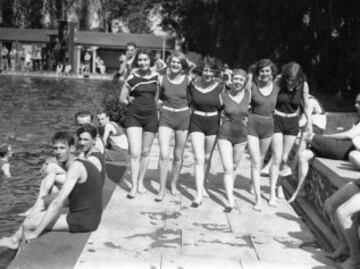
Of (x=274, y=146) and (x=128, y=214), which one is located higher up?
(x=274, y=146)

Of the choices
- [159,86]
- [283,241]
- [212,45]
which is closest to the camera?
[283,241]

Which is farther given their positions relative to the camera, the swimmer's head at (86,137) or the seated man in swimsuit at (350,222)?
the swimmer's head at (86,137)

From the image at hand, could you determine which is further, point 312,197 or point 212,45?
point 212,45

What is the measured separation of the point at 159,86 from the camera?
7.14 meters

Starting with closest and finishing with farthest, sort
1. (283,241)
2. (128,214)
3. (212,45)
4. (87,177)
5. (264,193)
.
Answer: (87,177) → (283,241) → (128,214) → (264,193) → (212,45)

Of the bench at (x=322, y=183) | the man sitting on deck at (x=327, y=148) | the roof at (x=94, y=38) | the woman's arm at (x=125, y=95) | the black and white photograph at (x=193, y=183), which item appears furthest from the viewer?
the roof at (x=94, y=38)

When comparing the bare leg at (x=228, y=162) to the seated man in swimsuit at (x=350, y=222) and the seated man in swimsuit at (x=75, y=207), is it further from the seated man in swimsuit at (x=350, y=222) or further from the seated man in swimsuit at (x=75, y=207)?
the seated man in swimsuit at (x=350, y=222)

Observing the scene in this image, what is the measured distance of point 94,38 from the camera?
4334 centimetres

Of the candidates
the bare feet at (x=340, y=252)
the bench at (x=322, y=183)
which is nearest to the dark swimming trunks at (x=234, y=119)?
the bench at (x=322, y=183)

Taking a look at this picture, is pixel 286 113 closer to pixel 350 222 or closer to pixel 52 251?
pixel 350 222

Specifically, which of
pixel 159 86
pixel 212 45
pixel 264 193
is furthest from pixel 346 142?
pixel 212 45

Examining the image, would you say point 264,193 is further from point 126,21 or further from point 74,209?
point 126,21

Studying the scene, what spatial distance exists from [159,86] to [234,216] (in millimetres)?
1877

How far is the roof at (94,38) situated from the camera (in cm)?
4300
